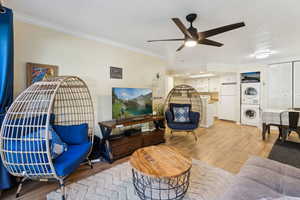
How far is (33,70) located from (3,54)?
18.7 inches

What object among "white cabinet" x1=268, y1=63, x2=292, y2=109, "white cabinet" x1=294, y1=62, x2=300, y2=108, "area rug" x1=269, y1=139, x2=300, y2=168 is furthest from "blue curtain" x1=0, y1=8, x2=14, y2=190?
"white cabinet" x1=294, y1=62, x2=300, y2=108

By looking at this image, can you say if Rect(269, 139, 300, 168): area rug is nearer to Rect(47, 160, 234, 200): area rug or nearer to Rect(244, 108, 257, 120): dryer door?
Rect(47, 160, 234, 200): area rug

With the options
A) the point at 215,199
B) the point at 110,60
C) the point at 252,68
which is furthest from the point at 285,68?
the point at 110,60

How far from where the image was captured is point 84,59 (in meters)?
2.70

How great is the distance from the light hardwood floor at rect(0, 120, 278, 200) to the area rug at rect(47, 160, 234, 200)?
0.19 m

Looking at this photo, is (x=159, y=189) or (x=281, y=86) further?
(x=281, y=86)

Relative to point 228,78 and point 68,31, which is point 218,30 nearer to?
point 68,31

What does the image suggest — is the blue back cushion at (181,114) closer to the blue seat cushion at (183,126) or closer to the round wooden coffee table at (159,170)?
the blue seat cushion at (183,126)

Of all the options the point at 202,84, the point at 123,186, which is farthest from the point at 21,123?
the point at 202,84

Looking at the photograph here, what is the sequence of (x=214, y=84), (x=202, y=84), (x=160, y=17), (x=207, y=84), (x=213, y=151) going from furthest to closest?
(x=202, y=84) < (x=207, y=84) < (x=214, y=84) < (x=213, y=151) < (x=160, y=17)

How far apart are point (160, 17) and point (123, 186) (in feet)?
8.24

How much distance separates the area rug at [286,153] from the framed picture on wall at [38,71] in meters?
4.34

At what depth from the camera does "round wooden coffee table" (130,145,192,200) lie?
1398 mm

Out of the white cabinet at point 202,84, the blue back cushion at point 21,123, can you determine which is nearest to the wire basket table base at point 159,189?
the blue back cushion at point 21,123
